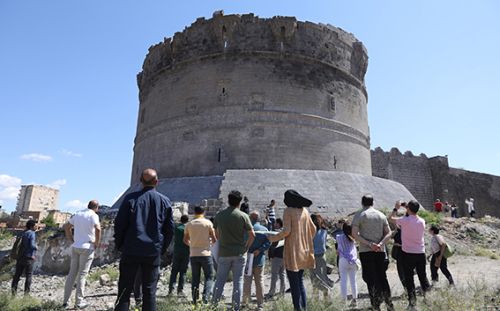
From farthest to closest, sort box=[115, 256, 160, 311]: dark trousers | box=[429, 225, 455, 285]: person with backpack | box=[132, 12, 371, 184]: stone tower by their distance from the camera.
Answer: box=[132, 12, 371, 184]: stone tower < box=[429, 225, 455, 285]: person with backpack < box=[115, 256, 160, 311]: dark trousers

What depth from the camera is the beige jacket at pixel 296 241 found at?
14.3 feet

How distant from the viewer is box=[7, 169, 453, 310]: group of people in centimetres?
377

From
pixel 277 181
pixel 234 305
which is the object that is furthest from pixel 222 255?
pixel 277 181

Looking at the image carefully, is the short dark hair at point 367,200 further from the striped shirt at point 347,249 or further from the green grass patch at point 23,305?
the green grass patch at point 23,305

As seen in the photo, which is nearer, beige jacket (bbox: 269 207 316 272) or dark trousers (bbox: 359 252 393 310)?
beige jacket (bbox: 269 207 316 272)

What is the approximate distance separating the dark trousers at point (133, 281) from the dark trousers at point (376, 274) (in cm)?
273

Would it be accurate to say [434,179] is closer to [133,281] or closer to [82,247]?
[82,247]

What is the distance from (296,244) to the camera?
14.5ft

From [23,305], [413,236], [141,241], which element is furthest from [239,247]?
[23,305]

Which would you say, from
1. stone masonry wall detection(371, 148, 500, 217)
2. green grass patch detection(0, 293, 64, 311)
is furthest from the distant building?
green grass patch detection(0, 293, 64, 311)

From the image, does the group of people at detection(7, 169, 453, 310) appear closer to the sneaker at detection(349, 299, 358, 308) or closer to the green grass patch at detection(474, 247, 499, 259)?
the sneaker at detection(349, 299, 358, 308)

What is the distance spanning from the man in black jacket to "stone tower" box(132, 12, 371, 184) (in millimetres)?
11385

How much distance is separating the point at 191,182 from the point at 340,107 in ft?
26.8

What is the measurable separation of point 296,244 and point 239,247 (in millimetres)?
786
